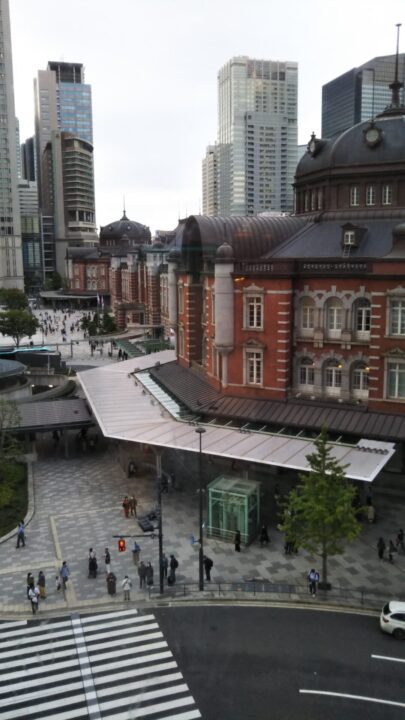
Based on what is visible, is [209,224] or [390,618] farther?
[209,224]

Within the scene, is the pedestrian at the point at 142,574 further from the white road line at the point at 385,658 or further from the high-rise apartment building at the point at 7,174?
the high-rise apartment building at the point at 7,174

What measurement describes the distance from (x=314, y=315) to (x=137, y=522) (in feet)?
57.3

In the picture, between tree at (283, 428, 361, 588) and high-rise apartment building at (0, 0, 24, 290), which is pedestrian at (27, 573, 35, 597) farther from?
high-rise apartment building at (0, 0, 24, 290)

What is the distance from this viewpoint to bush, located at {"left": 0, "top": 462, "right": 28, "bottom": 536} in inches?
1389

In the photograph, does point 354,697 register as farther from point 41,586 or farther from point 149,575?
point 41,586

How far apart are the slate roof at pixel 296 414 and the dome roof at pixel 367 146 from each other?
62.5 ft

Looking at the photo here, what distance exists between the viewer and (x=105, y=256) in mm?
165000

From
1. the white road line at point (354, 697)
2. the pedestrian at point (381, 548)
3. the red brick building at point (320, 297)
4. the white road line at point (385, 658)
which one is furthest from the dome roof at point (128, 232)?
the white road line at point (354, 697)

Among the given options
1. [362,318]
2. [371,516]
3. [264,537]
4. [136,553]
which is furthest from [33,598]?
[362,318]

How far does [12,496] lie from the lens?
1508 inches

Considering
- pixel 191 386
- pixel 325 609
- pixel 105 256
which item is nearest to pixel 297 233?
pixel 191 386

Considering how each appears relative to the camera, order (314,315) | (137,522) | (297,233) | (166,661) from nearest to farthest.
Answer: (166,661)
(137,522)
(314,315)
(297,233)

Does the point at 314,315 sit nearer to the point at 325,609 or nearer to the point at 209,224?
the point at 209,224

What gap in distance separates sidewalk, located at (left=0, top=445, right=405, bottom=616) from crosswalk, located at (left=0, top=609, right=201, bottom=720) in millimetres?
1651
